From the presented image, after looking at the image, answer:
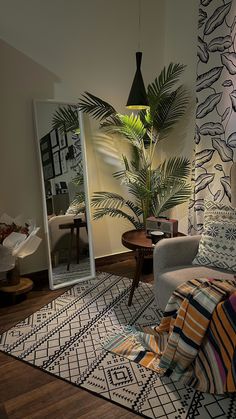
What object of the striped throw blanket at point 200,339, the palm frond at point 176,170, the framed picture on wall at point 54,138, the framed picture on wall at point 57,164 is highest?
the framed picture on wall at point 54,138

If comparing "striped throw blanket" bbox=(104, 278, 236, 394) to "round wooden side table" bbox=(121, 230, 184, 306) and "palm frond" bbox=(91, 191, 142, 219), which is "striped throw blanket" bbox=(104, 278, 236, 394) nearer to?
"round wooden side table" bbox=(121, 230, 184, 306)

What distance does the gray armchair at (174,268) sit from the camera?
1.88m

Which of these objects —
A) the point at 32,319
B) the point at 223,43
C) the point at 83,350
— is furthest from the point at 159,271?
the point at 223,43

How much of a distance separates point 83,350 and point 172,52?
278 centimetres

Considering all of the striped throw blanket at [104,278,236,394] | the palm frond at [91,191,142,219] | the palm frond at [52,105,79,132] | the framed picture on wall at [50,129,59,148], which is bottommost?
the striped throw blanket at [104,278,236,394]

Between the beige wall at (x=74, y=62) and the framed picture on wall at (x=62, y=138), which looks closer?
the beige wall at (x=74, y=62)

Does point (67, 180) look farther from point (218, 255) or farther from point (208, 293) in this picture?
point (208, 293)

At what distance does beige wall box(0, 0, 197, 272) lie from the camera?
245 cm

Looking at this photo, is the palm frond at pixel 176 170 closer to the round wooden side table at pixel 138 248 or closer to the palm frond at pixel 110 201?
the palm frond at pixel 110 201

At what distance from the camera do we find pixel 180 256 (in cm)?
210

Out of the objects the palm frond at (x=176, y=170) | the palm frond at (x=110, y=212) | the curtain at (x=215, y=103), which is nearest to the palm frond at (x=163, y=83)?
the curtain at (x=215, y=103)

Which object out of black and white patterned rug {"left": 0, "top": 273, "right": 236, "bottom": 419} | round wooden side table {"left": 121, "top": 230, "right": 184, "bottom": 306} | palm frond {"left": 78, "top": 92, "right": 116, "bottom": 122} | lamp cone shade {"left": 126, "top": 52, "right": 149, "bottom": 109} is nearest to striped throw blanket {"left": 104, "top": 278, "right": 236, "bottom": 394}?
black and white patterned rug {"left": 0, "top": 273, "right": 236, "bottom": 419}

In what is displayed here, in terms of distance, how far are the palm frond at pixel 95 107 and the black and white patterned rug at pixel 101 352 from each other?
4.96 ft

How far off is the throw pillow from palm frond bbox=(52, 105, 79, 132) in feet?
4.62
